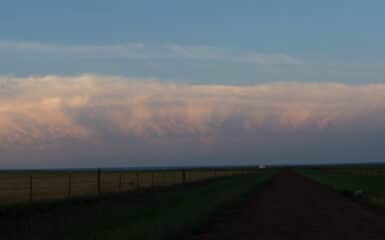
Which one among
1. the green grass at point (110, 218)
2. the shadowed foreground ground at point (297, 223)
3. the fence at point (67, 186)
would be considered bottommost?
the shadowed foreground ground at point (297, 223)

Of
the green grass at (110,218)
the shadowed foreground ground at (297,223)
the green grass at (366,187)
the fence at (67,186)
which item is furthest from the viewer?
the fence at (67,186)

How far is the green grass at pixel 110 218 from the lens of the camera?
18109 mm

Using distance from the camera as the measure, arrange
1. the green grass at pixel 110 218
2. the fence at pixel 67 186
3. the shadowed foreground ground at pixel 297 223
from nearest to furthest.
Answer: the green grass at pixel 110 218 → the shadowed foreground ground at pixel 297 223 → the fence at pixel 67 186

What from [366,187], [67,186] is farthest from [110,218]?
[67,186]

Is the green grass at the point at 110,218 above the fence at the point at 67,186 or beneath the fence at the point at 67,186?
beneath

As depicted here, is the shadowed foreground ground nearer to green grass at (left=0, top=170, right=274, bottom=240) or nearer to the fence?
green grass at (left=0, top=170, right=274, bottom=240)

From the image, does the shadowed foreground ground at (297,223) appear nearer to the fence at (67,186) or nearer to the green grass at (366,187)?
the green grass at (366,187)

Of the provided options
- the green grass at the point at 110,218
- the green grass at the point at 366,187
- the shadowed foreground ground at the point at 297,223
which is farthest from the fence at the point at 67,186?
the green grass at the point at 366,187

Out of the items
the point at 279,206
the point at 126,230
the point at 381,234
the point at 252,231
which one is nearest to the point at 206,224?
the point at 252,231

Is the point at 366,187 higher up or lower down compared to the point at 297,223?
higher up

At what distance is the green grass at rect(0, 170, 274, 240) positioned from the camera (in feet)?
59.4

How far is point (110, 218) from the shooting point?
23500 mm

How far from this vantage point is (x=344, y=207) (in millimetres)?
A: 30562

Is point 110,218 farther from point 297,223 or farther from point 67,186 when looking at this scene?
point 67,186
